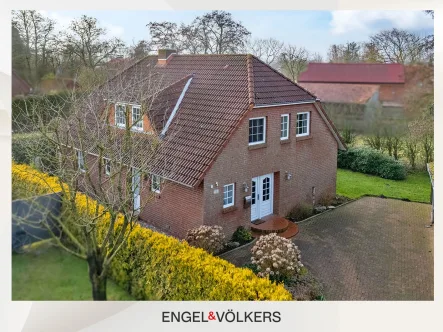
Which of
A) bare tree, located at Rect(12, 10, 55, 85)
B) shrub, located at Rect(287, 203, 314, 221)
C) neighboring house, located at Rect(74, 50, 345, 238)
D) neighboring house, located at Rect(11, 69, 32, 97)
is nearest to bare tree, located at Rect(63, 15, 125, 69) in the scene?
bare tree, located at Rect(12, 10, 55, 85)

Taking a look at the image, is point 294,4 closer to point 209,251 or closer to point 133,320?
point 209,251

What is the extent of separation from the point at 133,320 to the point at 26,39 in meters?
3.67

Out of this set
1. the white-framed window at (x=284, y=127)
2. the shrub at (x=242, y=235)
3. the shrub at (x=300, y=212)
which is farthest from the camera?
the white-framed window at (x=284, y=127)

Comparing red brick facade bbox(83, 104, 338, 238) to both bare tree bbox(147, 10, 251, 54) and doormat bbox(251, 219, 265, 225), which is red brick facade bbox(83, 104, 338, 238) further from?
bare tree bbox(147, 10, 251, 54)

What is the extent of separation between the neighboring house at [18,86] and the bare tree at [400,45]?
14.5ft

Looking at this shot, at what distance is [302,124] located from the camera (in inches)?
Answer: 322

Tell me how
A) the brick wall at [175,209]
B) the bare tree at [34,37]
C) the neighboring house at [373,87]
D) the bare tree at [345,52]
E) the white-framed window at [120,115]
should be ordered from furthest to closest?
the brick wall at [175,209], the neighboring house at [373,87], the bare tree at [345,52], the white-framed window at [120,115], the bare tree at [34,37]

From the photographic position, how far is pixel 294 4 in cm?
593

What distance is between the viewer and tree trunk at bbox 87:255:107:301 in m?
5.72

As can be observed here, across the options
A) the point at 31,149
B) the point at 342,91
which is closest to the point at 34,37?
the point at 31,149

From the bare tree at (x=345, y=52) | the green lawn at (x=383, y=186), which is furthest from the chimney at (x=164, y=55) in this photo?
the green lawn at (x=383, y=186)

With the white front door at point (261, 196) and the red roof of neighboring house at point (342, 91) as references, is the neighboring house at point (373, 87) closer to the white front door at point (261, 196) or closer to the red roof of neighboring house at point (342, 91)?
the red roof of neighboring house at point (342, 91)

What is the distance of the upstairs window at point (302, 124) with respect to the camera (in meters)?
8.10

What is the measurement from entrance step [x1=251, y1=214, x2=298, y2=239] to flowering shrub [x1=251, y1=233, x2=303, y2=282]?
2.47ft
